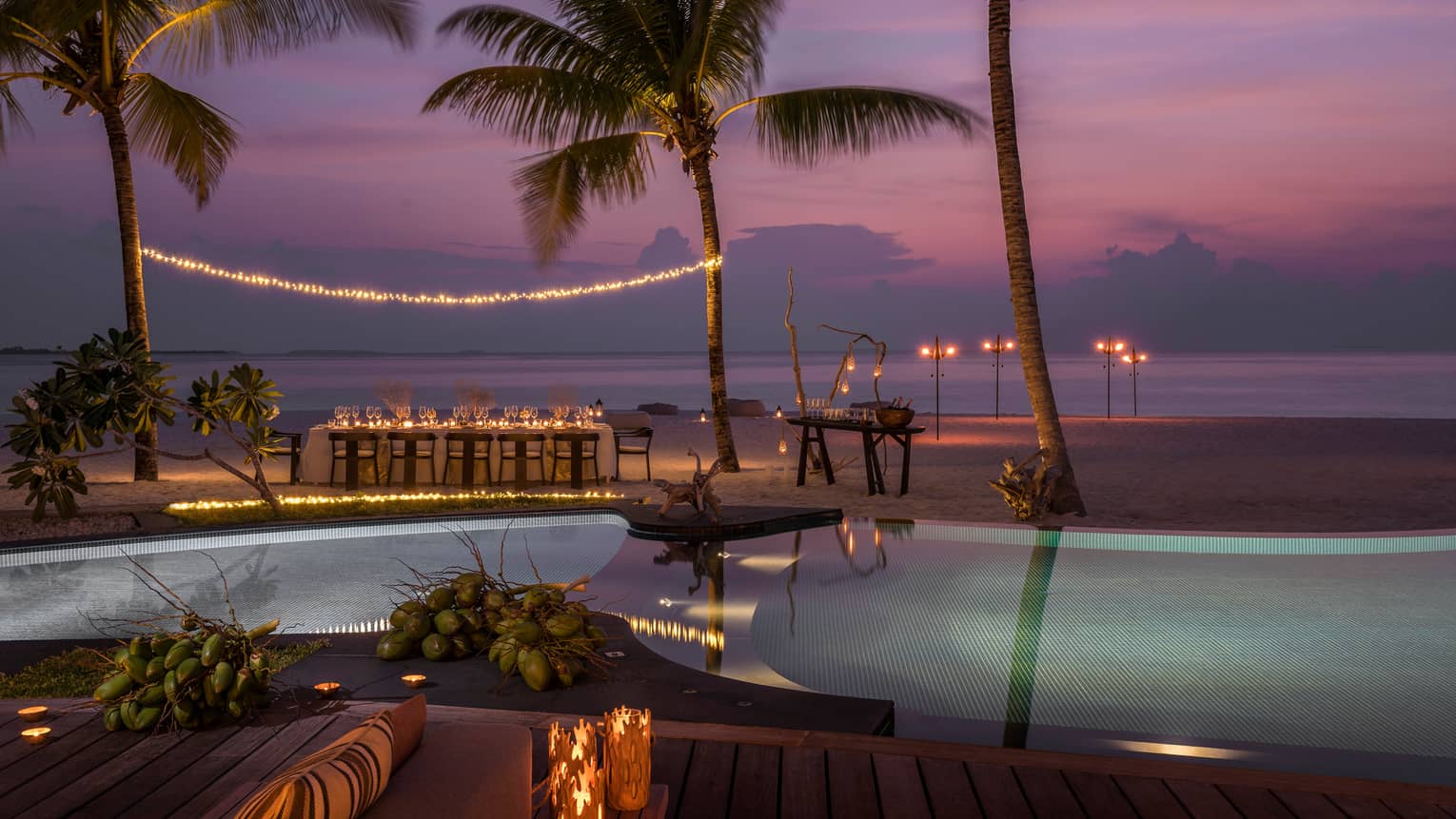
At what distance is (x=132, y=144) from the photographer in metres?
10.8

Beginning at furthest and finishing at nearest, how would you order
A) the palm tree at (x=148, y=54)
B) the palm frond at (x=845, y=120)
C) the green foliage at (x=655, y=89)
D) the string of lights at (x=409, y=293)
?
the string of lights at (x=409, y=293) → the palm frond at (x=845, y=120) → the green foliage at (x=655, y=89) → the palm tree at (x=148, y=54)

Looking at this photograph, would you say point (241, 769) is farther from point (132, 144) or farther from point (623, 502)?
point (132, 144)

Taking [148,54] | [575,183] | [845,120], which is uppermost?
[148,54]

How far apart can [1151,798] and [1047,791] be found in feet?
0.74

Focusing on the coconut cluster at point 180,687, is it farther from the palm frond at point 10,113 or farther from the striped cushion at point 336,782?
the palm frond at point 10,113

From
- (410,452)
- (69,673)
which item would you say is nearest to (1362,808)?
(69,673)

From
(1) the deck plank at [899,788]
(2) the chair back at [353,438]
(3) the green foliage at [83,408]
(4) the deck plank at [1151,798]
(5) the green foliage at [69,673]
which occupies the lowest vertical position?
(5) the green foliage at [69,673]

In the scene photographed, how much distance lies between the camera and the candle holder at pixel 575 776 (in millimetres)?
1566

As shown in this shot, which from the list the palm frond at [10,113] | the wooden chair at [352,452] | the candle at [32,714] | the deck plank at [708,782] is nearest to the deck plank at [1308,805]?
the deck plank at [708,782]

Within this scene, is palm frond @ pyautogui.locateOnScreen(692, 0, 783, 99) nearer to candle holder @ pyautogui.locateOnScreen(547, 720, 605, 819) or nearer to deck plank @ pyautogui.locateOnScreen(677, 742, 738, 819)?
deck plank @ pyautogui.locateOnScreen(677, 742, 738, 819)

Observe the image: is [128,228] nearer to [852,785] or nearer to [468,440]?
[468,440]

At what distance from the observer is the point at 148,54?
10.3 metres

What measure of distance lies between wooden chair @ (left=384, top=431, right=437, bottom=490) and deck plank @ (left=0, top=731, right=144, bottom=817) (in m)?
8.09

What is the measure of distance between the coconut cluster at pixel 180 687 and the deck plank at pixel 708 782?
1.21 metres
